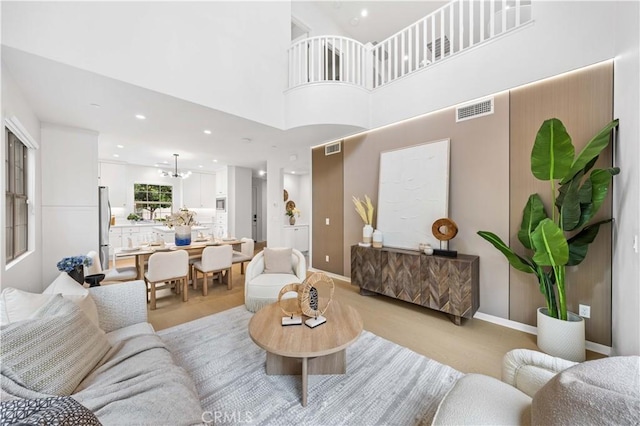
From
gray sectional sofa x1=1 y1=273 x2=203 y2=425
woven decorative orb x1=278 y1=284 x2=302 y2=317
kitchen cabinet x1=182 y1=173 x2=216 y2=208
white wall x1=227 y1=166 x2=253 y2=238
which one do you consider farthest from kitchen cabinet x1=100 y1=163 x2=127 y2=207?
woven decorative orb x1=278 y1=284 x2=302 y2=317

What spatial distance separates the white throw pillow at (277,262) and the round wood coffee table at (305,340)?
1.23 metres

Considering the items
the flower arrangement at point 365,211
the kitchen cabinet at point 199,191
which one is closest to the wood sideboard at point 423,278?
the flower arrangement at point 365,211

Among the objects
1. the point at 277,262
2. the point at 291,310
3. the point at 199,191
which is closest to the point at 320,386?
the point at 291,310

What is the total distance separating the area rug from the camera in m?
1.54

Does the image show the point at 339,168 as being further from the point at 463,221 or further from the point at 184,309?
the point at 184,309

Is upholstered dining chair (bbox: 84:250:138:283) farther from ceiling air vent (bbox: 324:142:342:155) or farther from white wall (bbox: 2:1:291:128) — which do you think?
ceiling air vent (bbox: 324:142:342:155)

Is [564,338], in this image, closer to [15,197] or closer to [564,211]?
[564,211]

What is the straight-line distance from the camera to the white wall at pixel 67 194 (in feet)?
12.0

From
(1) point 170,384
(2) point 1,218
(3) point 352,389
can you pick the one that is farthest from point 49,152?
(3) point 352,389

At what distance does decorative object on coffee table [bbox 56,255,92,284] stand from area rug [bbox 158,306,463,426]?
45.9 inches

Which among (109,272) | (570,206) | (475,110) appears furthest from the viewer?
(109,272)

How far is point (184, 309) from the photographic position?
3205 mm

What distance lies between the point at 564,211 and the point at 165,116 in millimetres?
4865

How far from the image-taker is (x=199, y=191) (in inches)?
330
